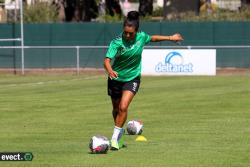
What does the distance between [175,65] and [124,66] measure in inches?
1022

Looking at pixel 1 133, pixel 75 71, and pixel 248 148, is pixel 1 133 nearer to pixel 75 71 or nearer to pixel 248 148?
pixel 248 148

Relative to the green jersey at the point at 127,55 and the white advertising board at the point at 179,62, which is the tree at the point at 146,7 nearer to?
the white advertising board at the point at 179,62

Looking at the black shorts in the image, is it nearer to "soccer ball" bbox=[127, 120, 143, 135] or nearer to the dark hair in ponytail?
the dark hair in ponytail

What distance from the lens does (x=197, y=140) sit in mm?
14500

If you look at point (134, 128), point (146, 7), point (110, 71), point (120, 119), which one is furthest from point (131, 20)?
point (146, 7)

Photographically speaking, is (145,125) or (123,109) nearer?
(123,109)

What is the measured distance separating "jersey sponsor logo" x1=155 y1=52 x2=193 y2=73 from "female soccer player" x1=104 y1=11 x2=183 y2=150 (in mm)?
25352

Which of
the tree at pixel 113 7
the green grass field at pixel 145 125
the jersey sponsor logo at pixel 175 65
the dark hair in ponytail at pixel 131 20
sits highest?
the dark hair in ponytail at pixel 131 20

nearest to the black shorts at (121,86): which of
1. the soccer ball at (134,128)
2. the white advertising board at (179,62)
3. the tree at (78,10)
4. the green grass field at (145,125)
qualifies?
the green grass field at (145,125)

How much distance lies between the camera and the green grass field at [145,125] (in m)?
12.2

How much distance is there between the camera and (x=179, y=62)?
130ft

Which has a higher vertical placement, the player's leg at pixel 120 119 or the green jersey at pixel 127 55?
the green jersey at pixel 127 55

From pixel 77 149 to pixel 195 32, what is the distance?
34353mm

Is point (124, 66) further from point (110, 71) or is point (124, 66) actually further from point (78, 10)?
point (78, 10)
